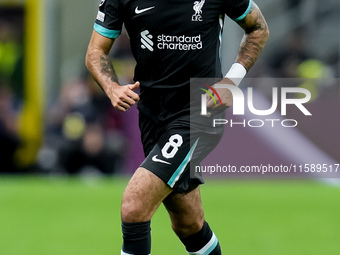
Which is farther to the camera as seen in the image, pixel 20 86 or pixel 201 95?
pixel 20 86

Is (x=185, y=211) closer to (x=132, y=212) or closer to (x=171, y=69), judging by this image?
(x=132, y=212)

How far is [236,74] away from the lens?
20.4 ft

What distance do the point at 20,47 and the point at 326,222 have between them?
28.0 ft

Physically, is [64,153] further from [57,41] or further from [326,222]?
[326,222]

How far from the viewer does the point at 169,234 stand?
10.5m

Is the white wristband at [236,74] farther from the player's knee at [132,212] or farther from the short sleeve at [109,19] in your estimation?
the player's knee at [132,212]

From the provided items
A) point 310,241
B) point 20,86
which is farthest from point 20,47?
Result: point 310,241

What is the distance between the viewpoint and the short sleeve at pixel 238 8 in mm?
6074

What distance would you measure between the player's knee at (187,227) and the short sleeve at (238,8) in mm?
1440

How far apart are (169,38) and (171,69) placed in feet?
0.68

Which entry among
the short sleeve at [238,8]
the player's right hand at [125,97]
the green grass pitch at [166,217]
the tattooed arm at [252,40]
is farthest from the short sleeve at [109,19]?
the green grass pitch at [166,217]

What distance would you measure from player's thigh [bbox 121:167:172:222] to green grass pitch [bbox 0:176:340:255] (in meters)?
3.36

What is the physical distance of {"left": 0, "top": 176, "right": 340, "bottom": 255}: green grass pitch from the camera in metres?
9.49

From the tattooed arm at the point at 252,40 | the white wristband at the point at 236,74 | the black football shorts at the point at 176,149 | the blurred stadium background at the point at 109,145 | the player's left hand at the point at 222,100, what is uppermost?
the tattooed arm at the point at 252,40
